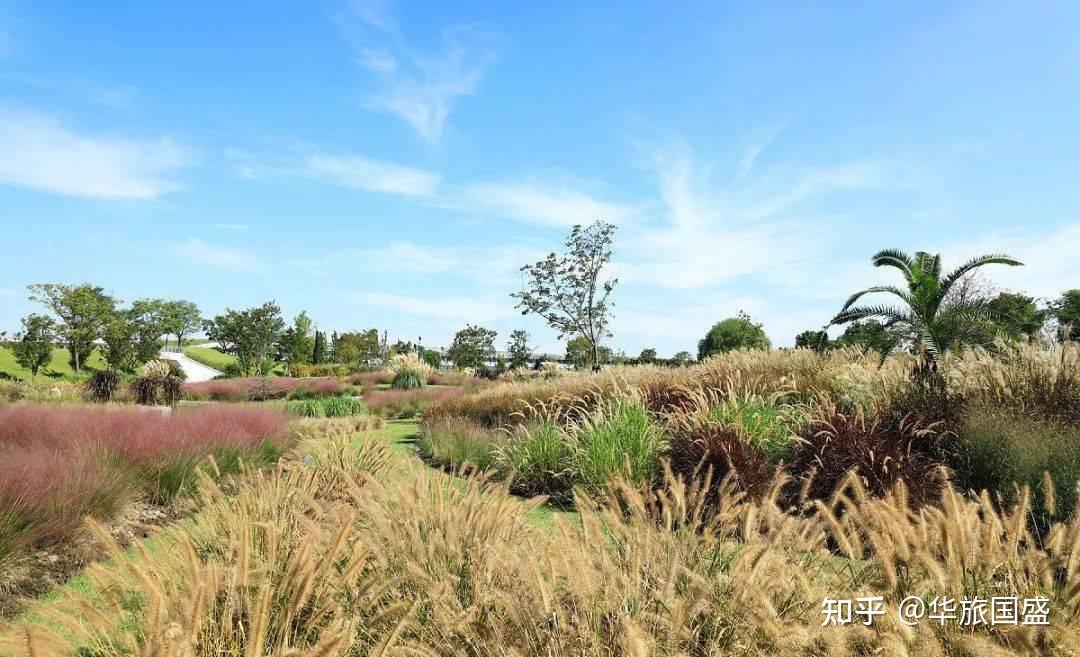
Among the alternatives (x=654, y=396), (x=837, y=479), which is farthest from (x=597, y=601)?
(x=654, y=396)

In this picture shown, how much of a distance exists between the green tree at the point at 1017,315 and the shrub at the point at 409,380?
68.0 ft

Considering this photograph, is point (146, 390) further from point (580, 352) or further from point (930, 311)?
point (580, 352)

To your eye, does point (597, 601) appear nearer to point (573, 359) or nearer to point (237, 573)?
point (237, 573)

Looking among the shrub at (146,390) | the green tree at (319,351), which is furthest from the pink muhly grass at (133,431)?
the green tree at (319,351)

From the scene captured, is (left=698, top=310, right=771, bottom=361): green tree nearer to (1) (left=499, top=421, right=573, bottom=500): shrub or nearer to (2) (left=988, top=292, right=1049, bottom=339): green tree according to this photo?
(2) (left=988, top=292, right=1049, bottom=339): green tree

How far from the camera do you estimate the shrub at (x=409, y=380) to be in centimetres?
2880

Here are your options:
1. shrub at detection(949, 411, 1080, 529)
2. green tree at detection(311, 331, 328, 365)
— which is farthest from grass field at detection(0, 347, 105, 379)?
shrub at detection(949, 411, 1080, 529)

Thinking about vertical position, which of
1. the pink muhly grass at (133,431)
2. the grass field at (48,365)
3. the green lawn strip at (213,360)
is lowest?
the pink muhly grass at (133,431)

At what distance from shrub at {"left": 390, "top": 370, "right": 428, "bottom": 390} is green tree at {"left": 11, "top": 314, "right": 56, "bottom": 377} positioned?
33.7 metres

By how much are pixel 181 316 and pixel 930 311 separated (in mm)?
87916

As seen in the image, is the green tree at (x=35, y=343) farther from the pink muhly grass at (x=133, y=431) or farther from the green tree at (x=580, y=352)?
the pink muhly grass at (x=133, y=431)

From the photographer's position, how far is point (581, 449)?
820cm

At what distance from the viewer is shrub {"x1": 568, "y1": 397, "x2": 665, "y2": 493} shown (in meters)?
7.74

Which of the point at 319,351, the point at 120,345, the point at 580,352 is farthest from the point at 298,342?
the point at 580,352
